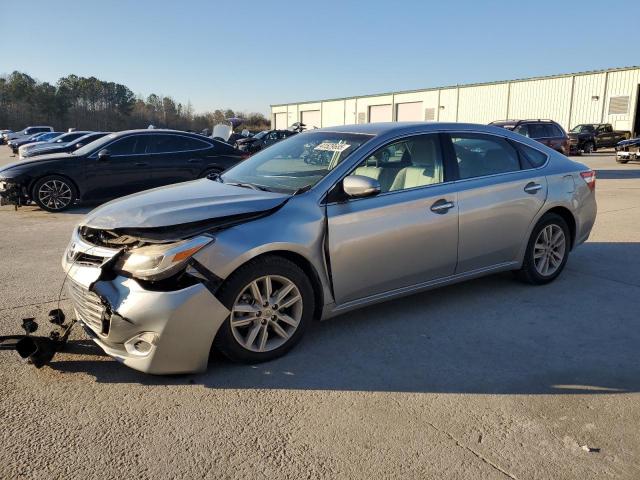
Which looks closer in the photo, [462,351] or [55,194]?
[462,351]

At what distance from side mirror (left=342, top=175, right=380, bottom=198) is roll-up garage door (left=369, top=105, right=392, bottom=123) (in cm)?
5363

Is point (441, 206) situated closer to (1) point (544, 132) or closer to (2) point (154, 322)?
(2) point (154, 322)

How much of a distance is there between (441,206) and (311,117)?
64815 mm

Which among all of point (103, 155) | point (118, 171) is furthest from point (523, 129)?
point (103, 155)

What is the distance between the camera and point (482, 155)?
4.79m

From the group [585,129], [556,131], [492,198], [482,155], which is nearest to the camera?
[492,198]

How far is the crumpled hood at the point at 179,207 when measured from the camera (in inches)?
131

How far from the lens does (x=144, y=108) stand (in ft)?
325

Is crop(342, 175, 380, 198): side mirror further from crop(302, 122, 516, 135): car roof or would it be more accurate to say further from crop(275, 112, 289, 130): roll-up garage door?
crop(275, 112, 289, 130): roll-up garage door

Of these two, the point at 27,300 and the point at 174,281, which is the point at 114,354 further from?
the point at 27,300

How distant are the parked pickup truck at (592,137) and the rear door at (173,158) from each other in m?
24.7

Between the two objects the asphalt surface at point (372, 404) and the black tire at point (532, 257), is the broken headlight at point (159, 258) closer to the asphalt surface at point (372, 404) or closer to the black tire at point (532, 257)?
the asphalt surface at point (372, 404)

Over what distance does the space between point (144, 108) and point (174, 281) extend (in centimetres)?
10428

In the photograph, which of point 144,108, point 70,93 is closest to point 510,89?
point 70,93
